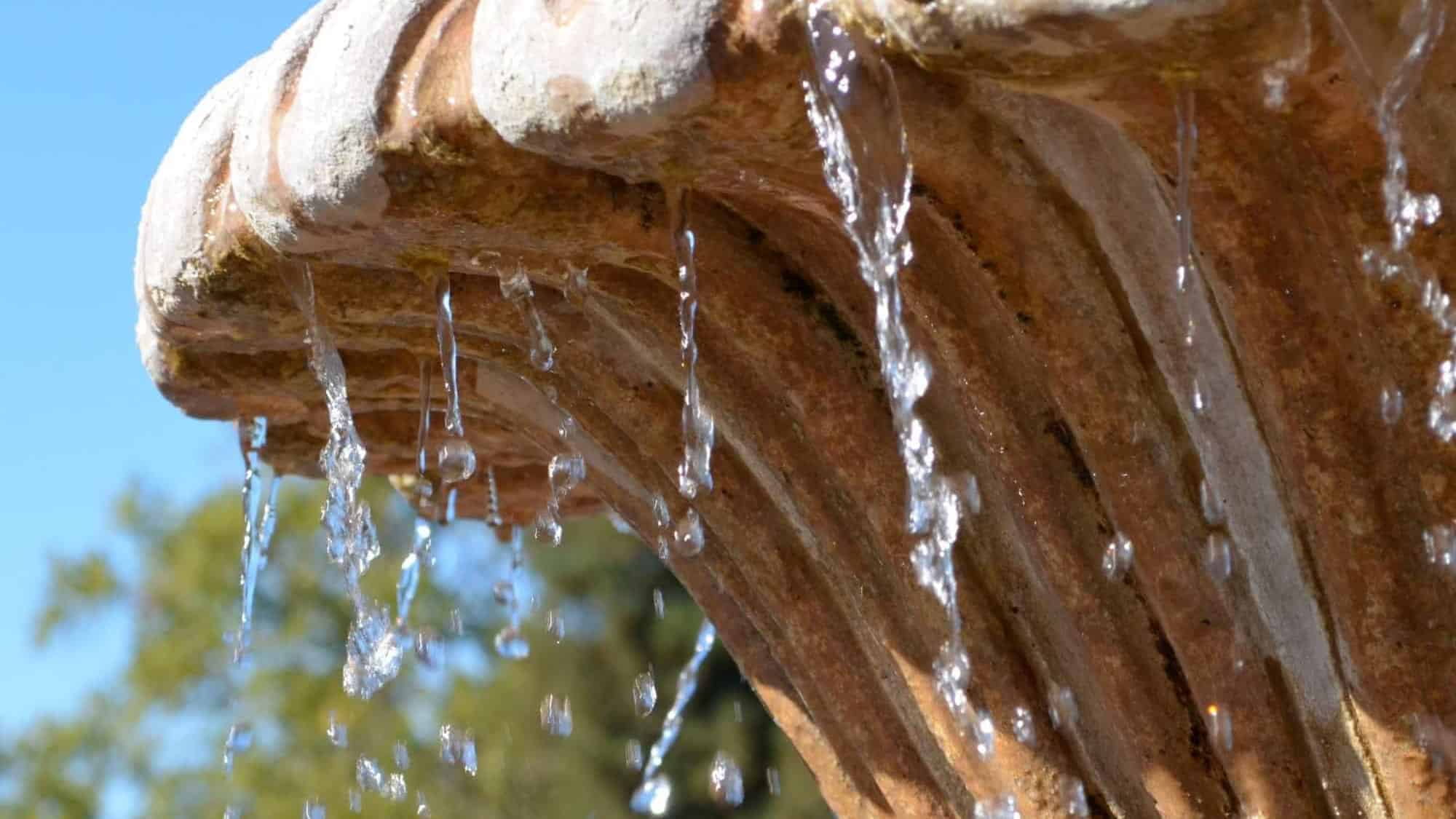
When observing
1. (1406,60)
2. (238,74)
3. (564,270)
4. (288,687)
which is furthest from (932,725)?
(288,687)

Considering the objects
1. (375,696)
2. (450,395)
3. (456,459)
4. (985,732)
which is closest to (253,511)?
(456,459)

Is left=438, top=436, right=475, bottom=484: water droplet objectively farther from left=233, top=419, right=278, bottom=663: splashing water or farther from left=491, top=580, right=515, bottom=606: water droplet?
left=491, top=580, right=515, bottom=606: water droplet

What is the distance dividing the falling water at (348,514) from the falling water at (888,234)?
0.73 m

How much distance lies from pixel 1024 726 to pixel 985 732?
47 mm

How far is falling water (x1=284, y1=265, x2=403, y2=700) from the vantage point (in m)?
2.23

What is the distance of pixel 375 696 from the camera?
1377 centimetres

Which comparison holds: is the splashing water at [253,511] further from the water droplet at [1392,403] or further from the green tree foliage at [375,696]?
the green tree foliage at [375,696]

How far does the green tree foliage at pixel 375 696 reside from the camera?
40.1 ft

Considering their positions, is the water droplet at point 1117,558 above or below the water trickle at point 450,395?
below

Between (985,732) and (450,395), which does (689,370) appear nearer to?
(450,395)

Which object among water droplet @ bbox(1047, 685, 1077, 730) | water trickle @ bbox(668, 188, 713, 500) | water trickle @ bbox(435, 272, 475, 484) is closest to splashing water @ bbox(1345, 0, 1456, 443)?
water droplet @ bbox(1047, 685, 1077, 730)

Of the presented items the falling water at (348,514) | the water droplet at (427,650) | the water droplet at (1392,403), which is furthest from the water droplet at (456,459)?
the water droplet at (1392,403)

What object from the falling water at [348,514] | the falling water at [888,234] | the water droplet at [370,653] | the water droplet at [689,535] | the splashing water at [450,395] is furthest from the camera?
the water droplet at [370,653]

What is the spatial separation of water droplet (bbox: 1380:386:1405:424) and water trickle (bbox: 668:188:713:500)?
721 mm
